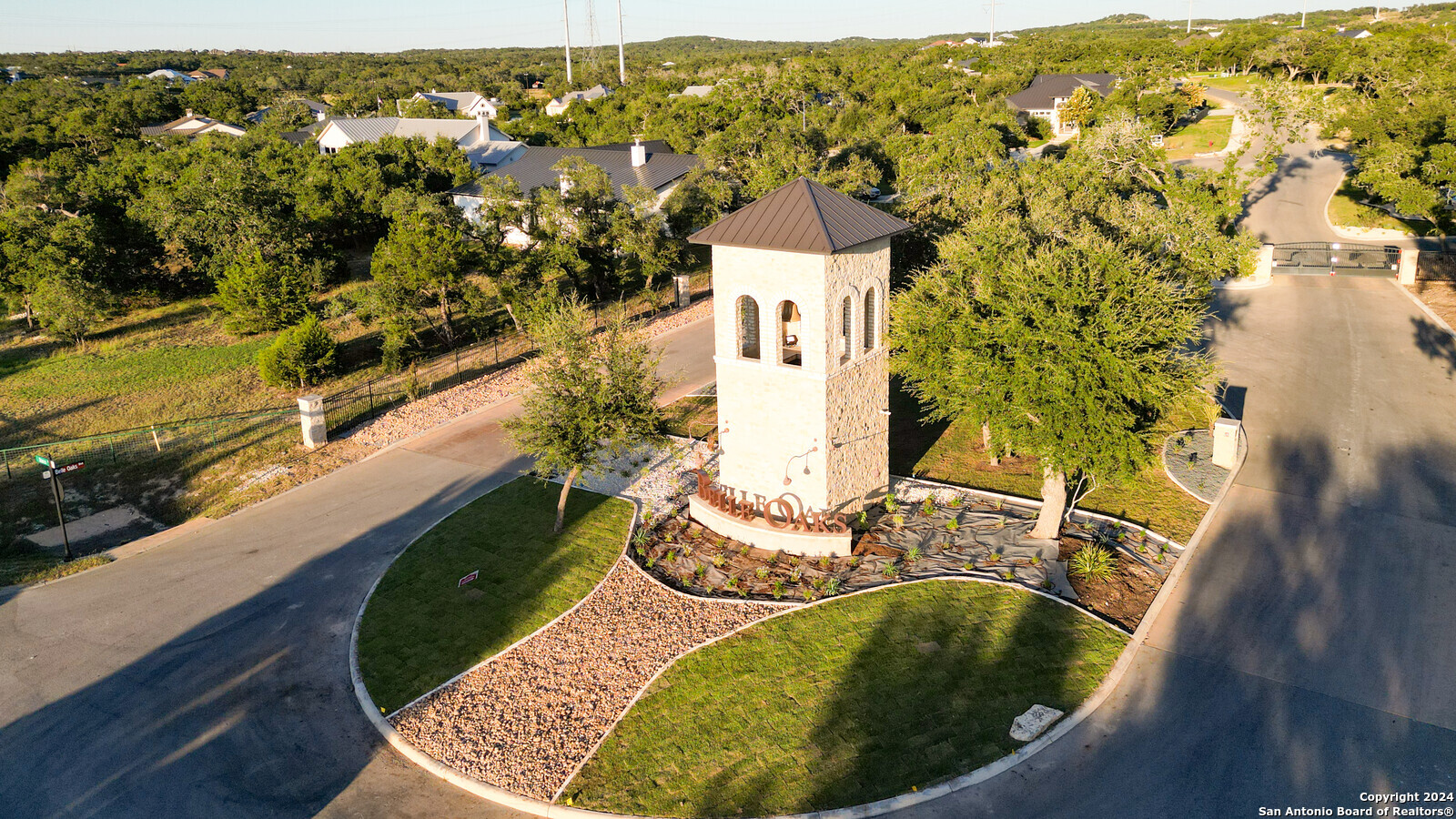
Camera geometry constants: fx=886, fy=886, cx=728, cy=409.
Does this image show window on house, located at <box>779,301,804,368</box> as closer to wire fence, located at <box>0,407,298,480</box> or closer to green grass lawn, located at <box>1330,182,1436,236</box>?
wire fence, located at <box>0,407,298,480</box>

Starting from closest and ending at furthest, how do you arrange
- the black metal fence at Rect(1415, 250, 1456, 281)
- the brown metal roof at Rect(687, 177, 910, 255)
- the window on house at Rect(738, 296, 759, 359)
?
the brown metal roof at Rect(687, 177, 910, 255) → the window on house at Rect(738, 296, 759, 359) → the black metal fence at Rect(1415, 250, 1456, 281)

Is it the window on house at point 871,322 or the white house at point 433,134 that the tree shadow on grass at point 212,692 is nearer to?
the window on house at point 871,322

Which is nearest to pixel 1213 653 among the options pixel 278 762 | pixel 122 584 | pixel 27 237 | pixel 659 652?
pixel 659 652

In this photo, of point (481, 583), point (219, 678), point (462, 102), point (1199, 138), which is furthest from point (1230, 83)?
point (219, 678)

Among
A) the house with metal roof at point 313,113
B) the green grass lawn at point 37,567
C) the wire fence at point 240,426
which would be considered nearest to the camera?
the green grass lawn at point 37,567

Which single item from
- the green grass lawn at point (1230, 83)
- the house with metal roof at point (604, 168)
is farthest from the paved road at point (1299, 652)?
the green grass lawn at point (1230, 83)

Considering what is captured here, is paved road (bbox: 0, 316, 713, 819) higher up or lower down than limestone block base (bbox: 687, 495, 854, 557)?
lower down

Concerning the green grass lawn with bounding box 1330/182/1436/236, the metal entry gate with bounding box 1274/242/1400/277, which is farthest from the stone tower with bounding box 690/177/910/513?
the green grass lawn with bounding box 1330/182/1436/236
